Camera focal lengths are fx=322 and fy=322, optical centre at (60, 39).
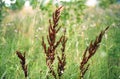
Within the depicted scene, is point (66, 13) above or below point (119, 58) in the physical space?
above

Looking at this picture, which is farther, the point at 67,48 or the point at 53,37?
the point at 67,48

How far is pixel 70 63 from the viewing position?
11.0ft

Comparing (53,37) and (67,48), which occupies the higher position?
(53,37)

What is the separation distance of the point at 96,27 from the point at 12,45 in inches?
83.1

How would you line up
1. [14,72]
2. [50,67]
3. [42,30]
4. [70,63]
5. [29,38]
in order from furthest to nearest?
[42,30]
[29,38]
[70,63]
[14,72]
[50,67]

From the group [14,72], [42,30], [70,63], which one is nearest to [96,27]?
[42,30]

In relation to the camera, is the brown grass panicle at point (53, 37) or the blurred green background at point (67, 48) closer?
the brown grass panicle at point (53, 37)

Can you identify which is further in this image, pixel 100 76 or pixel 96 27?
pixel 96 27

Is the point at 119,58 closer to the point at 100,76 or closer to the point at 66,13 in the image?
the point at 100,76

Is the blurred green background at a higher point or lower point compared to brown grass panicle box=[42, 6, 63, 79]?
lower

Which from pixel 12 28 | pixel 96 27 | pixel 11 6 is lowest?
pixel 96 27

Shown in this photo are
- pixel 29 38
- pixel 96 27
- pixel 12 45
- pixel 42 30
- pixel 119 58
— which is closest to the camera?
pixel 119 58

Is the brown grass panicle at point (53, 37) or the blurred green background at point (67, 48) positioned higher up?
the brown grass panicle at point (53, 37)

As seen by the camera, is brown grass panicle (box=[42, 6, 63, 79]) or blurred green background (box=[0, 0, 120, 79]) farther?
blurred green background (box=[0, 0, 120, 79])
